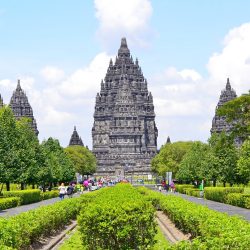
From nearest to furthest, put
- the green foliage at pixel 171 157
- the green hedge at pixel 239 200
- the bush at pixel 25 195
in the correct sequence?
the green hedge at pixel 239 200
the bush at pixel 25 195
the green foliage at pixel 171 157

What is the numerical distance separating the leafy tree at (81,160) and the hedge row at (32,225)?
394 feet

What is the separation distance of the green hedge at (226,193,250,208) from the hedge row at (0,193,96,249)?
16150 mm

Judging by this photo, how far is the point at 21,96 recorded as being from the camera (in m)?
195

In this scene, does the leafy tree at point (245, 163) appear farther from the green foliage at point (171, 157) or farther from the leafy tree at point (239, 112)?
the green foliage at point (171, 157)

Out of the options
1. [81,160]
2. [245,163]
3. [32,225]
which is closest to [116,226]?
[32,225]

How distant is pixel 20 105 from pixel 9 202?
145717 mm

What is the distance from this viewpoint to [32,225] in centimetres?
2159

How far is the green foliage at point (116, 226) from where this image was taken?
17.1m

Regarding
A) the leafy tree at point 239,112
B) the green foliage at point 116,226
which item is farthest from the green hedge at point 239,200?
the green foliage at point 116,226

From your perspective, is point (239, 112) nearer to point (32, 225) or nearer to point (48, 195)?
point (48, 195)

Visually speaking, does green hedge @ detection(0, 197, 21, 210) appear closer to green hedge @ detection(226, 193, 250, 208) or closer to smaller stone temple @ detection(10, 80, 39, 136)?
green hedge @ detection(226, 193, 250, 208)

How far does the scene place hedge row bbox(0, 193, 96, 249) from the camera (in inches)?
627

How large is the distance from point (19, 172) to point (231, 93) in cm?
14047

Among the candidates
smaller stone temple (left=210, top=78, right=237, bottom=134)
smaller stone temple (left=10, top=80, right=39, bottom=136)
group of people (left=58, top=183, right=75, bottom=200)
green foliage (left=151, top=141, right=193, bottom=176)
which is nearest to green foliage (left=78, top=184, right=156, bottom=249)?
group of people (left=58, top=183, right=75, bottom=200)
